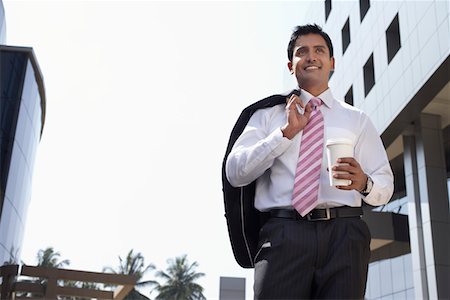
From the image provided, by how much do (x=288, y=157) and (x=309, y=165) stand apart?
0.12 metres

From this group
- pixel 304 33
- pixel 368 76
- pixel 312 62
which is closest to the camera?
pixel 312 62

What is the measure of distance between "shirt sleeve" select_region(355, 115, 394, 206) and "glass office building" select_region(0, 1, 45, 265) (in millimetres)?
17545

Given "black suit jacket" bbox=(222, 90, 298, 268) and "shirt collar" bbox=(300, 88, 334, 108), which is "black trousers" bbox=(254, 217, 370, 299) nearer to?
"black suit jacket" bbox=(222, 90, 298, 268)

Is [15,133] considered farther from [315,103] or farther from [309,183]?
[309,183]

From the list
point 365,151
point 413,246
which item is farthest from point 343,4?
point 365,151

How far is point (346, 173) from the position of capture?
2.39 meters

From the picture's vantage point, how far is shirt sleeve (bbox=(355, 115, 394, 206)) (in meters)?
2.61

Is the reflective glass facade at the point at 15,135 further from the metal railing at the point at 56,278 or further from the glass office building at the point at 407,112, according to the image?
the glass office building at the point at 407,112

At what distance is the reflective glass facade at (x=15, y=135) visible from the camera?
19.5 meters

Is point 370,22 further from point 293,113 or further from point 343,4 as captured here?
point 293,113

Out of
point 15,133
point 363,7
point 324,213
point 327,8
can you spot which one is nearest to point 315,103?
point 324,213

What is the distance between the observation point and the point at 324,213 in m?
2.58

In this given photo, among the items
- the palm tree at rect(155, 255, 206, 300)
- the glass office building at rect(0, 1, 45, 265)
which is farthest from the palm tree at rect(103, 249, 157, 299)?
the glass office building at rect(0, 1, 45, 265)

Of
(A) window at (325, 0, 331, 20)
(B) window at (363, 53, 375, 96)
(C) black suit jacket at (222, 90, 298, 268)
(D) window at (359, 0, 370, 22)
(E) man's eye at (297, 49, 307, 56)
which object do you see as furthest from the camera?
(A) window at (325, 0, 331, 20)
